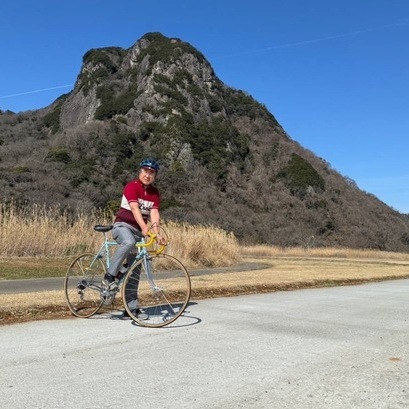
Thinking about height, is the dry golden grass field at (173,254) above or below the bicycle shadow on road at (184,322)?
above

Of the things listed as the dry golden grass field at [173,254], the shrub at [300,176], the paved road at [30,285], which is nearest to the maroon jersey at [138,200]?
the dry golden grass field at [173,254]

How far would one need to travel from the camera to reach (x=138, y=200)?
7.11 m

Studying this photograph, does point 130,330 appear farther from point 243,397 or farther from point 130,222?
point 243,397

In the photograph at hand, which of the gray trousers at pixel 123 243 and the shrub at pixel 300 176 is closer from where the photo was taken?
the gray trousers at pixel 123 243

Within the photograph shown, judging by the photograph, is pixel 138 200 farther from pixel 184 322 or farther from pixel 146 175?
pixel 184 322

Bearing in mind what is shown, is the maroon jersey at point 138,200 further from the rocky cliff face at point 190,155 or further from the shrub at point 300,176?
the shrub at point 300,176

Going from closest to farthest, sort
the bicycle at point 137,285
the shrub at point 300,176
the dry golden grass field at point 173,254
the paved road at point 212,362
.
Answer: the paved road at point 212,362, the bicycle at point 137,285, the dry golden grass field at point 173,254, the shrub at point 300,176

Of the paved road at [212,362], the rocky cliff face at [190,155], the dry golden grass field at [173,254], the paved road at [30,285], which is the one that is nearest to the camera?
the paved road at [212,362]

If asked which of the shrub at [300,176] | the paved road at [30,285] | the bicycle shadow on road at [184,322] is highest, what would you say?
the shrub at [300,176]

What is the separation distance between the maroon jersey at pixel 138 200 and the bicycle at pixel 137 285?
30 centimetres

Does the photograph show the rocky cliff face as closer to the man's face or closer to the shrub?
the shrub

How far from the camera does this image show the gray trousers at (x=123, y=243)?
23.0 feet

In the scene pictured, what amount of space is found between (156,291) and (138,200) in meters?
1.32

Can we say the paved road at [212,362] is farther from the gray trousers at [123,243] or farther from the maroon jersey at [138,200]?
the maroon jersey at [138,200]
